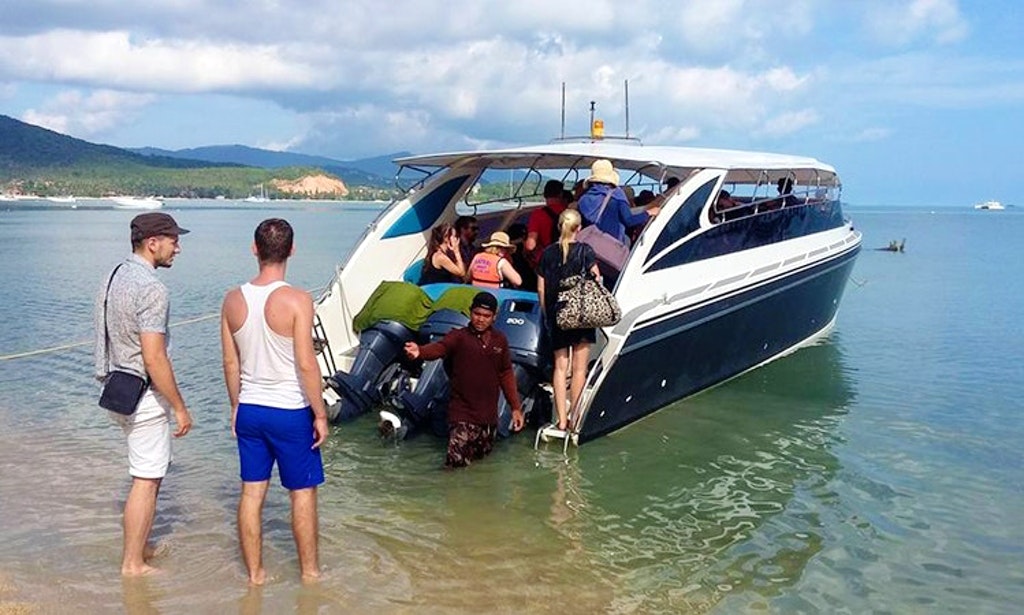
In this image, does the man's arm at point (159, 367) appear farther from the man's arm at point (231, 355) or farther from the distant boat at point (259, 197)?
the distant boat at point (259, 197)

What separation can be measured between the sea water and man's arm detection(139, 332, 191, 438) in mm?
1001

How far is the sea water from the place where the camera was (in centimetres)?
473

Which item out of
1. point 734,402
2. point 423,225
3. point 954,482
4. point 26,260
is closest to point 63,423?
point 423,225

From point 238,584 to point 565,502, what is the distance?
229 cm

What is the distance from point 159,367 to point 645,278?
432 cm

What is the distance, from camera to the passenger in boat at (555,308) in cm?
693

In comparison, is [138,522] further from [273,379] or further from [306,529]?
[273,379]

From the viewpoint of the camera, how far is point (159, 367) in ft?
14.0

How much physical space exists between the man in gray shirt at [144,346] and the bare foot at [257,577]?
0.58 meters

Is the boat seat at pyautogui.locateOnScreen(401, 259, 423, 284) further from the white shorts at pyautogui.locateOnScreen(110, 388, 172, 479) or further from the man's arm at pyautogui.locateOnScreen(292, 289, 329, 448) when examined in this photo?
the man's arm at pyautogui.locateOnScreen(292, 289, 329, 448)

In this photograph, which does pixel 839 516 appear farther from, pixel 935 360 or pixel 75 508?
pixel 935 360

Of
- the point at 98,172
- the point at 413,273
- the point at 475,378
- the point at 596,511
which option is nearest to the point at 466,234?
the point at 413,273

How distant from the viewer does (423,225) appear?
979cm

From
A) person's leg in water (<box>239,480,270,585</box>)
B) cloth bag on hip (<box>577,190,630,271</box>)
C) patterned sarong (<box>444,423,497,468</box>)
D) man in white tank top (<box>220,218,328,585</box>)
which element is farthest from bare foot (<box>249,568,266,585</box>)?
cloth bag on hip (<box>577,190,630,271</box>)
